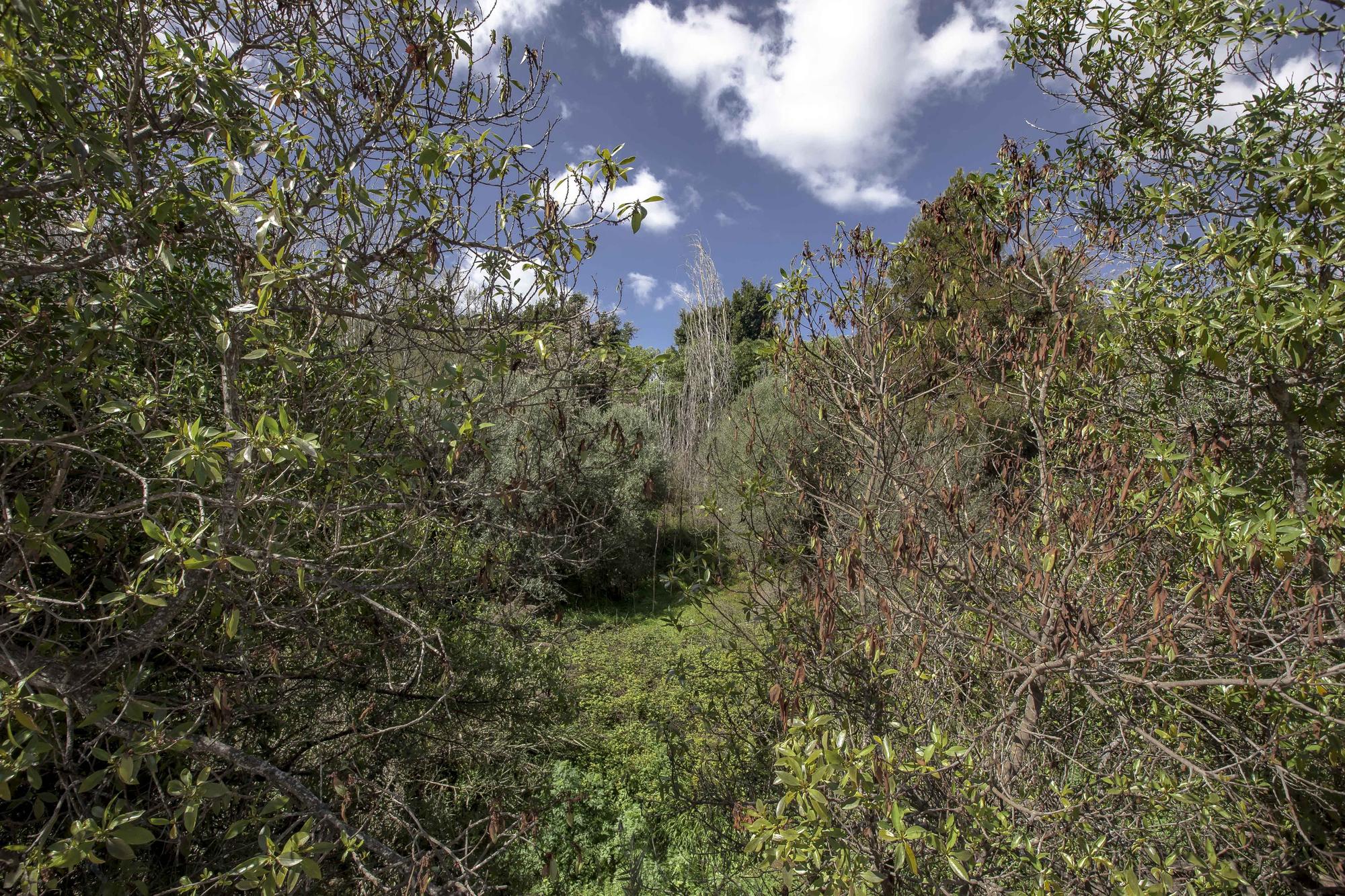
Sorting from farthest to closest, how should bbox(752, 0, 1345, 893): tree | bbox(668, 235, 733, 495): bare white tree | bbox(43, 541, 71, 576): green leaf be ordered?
bbox(668, 235, 733, 495): bare white tree, bbox(752, 0, 1345, 893): tree, bbox(43, 541, 71, 576): green leaf

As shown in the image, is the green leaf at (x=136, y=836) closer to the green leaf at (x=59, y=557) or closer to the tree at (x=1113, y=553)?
the green leaf at (x=59, y=557)

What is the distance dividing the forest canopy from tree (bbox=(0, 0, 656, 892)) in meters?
0.03

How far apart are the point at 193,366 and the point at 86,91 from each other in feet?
3.08

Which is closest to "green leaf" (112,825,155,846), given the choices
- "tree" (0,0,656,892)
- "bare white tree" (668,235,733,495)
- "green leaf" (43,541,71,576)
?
"tree" (0,0,656,892)

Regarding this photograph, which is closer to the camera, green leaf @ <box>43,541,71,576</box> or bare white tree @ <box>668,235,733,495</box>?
green leaf @ <box>43,541,71,576</box>

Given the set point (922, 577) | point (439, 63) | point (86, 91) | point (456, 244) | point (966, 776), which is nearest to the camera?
point (86, 91)

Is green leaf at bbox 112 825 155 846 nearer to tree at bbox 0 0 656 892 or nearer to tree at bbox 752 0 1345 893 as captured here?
tree at bbox 0 0 656 892

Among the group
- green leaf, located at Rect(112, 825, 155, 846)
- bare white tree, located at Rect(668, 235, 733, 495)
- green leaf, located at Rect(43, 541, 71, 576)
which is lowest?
green leaf, located at Rect(112, 825, 155, 846)

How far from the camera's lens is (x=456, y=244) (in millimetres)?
2283

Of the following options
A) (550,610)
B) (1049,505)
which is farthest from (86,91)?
(550,610)

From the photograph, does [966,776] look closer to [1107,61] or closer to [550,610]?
[1107,61]

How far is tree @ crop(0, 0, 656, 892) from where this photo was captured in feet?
4.99

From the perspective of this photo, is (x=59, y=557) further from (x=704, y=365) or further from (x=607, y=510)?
(x=704, y=365)

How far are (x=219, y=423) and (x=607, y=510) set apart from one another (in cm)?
192
